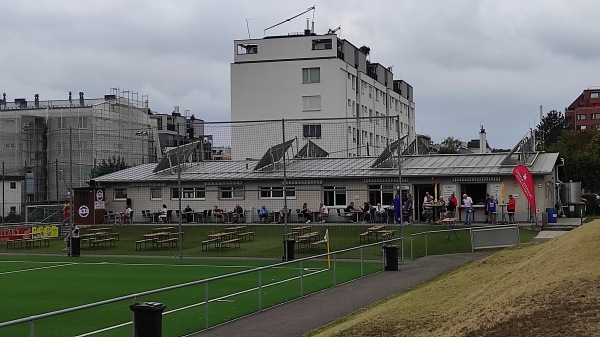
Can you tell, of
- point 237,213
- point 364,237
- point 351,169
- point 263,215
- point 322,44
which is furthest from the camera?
point 322,44

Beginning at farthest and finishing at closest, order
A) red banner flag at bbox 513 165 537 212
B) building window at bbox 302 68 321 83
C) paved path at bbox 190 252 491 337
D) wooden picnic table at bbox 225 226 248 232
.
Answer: building window at bbox 302 68 321 83 → wooden picnic table at bbox 225 226 248 232 → red banner flag at bbox 513 165 537 212 → paved path at bbox 190 252 491 337

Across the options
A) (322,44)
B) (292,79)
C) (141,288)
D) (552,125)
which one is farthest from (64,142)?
(552,125)

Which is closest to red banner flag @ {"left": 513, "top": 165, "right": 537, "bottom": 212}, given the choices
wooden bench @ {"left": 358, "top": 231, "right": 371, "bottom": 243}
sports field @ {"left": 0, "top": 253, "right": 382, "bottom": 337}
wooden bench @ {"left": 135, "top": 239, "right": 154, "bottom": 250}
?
wooden bench @ {"left": 358, "top": 231, "right": 371, "bottom": 243}

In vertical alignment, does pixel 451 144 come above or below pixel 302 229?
above

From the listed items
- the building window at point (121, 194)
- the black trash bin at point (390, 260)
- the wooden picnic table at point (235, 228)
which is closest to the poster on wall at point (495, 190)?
the wooden picnic table at point (235, 228)

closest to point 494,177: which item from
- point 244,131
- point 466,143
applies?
point 244,131

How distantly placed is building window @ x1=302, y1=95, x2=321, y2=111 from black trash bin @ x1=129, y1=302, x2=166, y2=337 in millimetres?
67424

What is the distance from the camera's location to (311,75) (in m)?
78.4

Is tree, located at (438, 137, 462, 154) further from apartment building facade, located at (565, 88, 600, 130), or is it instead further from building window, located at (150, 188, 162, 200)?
building window, located at (150, 188, 162, 200)

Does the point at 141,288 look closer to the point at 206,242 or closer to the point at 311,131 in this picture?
the point at 206,242

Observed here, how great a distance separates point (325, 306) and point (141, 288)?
7382 mm

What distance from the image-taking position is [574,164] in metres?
65.9

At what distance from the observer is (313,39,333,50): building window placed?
78.4 m

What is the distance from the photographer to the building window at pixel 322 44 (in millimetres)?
78375
